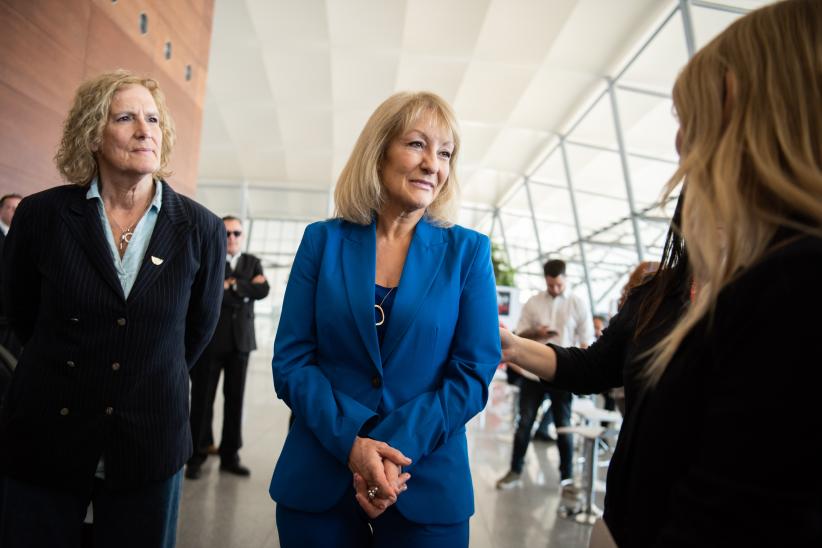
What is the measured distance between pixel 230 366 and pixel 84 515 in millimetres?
3027

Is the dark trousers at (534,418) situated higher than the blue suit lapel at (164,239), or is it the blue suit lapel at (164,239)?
the blue suit lapel at (164,239)

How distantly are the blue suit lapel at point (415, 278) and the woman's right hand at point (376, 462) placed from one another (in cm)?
22

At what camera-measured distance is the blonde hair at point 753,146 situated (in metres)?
0.68

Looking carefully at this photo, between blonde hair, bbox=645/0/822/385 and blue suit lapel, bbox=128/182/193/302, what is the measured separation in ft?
4.39

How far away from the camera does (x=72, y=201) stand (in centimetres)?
153

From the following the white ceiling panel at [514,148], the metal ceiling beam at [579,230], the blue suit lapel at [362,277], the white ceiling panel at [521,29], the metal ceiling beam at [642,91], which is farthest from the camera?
the white ceiling panel at [514,148]

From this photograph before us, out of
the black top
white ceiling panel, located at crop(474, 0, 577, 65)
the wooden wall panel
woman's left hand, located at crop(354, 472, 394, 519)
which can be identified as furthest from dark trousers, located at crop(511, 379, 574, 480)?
white ceiling panel, located at crop(474, 0, 577, 65)

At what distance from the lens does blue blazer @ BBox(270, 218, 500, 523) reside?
1.25 metres

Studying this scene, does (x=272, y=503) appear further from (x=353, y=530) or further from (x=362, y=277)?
(x=362, y=277)

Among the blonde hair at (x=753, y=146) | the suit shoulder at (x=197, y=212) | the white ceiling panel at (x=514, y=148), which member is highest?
the white ceiling panel at (x=514, y=148)

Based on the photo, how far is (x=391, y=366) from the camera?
52.1 inches

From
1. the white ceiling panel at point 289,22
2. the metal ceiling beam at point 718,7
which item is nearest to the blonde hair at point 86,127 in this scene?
the metal ceiling beam at point 718,7

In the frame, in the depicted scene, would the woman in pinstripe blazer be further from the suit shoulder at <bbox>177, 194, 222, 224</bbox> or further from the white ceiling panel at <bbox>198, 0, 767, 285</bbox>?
the white ceiling panel at <bbox>198, 0, 767, 285</bbox>

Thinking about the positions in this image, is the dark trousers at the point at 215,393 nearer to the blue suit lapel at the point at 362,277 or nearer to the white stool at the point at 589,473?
the white stool at the point at 589,473
